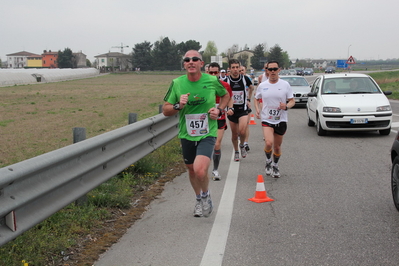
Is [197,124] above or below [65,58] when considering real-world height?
above

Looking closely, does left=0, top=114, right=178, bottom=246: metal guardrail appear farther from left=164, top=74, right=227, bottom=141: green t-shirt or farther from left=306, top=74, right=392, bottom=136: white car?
left=306, top=74, right=392, bottom=136: white car

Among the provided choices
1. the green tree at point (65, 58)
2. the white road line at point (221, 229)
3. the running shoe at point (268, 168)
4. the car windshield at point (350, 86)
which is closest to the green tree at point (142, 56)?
the green tree at point (65, 58)

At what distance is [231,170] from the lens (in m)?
9.12

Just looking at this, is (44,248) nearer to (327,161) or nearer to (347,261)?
(347,261)

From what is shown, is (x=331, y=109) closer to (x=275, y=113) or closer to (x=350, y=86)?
(x=350, y=86)

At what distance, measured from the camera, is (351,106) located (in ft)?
42.6

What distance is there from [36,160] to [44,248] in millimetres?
803

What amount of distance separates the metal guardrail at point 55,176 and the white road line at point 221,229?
145cm

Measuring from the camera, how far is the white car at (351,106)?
42.1 ft

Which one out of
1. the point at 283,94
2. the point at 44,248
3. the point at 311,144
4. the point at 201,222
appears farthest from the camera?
the point at 311,144

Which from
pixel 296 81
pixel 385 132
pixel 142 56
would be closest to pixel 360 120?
pixel 385 132

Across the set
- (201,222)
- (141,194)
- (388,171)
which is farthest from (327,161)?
(201,222)

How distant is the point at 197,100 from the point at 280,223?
1.63m

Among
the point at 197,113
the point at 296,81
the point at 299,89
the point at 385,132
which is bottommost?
the point at 385,132
